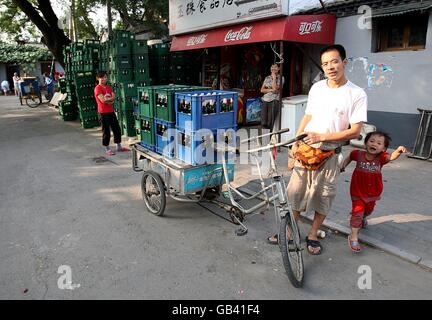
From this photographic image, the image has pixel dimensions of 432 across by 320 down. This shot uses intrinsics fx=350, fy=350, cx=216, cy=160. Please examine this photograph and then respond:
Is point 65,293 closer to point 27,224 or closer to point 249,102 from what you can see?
point 27,224

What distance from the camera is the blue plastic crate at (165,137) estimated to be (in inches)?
185

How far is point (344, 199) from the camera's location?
5.27 metres

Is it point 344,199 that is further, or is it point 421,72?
point 421,72

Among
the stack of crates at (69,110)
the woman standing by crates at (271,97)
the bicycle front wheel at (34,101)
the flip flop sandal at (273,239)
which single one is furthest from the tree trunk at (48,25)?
the flip flop sandal at (273,239)

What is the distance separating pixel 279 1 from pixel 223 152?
5.10 m

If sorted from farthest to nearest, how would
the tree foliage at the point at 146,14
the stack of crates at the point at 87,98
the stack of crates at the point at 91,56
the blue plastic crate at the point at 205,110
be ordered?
the tree foliage at the point at 146,14
the stack of crates at the point at 87,98
the stack of crates at the point at 91,56
the blue plastic crate at the point at 205,110

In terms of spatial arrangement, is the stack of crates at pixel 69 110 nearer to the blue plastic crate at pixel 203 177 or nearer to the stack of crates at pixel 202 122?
the stack of crates at pixel 202 122

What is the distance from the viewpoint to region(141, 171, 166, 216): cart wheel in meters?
4.60

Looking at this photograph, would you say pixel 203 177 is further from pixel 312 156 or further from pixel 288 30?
pixel 288 30

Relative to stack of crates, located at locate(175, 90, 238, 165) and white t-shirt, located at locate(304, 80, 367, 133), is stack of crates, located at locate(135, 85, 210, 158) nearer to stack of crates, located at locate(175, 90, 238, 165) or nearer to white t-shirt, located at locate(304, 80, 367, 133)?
stack of crates, located at locate(175, 90, 238, 165)

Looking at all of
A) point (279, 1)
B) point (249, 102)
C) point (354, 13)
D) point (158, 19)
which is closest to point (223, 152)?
point (279, 1)

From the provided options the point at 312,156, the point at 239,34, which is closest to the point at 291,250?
the point at 312,156

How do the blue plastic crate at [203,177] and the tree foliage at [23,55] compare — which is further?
the tree foliage at [23,55]

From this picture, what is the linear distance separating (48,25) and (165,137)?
1375 centimetres
